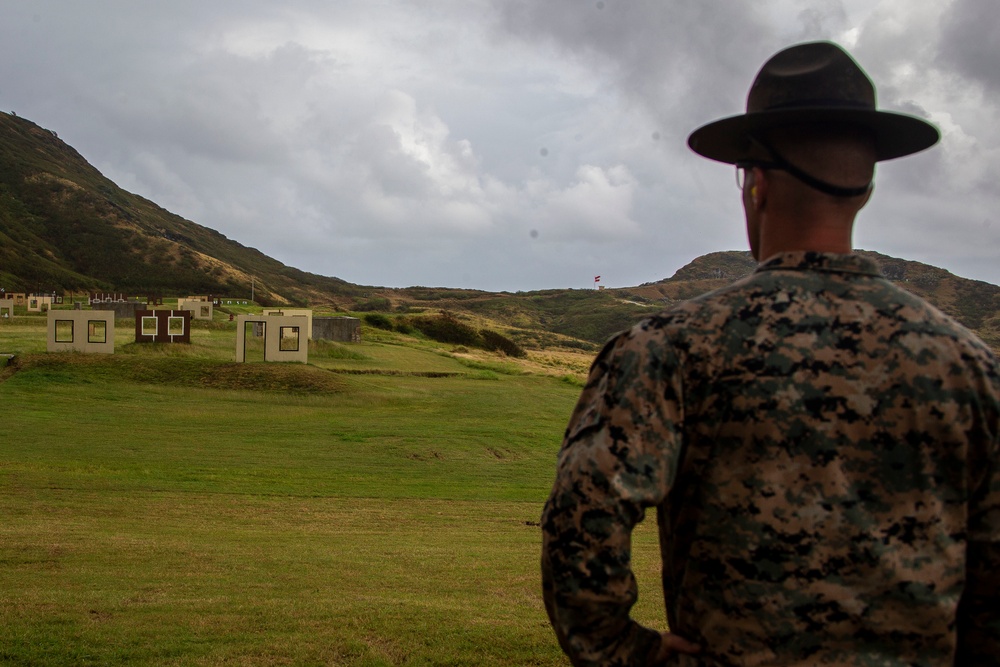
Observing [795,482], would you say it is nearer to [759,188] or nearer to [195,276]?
[759,188]

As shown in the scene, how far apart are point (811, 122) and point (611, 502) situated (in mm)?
1077

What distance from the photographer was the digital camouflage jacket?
2.02 m

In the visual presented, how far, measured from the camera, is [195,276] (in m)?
119

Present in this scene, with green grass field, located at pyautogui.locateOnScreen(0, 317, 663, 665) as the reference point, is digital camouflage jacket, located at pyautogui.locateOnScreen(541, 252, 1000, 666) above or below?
above

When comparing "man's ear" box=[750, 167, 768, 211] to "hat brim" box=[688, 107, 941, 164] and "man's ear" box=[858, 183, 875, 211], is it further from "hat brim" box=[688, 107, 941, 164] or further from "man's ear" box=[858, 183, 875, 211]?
"man's ear" box=[858, 183, 875, 211]

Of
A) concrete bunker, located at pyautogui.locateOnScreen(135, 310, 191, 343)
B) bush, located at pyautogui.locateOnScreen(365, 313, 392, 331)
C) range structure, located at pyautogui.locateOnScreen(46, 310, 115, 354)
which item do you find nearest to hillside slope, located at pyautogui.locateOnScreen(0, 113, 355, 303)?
bush, located at pyautogui.locateOnScreen(365, 313, 392, 331)

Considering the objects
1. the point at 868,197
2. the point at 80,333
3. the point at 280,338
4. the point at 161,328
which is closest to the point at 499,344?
the point at 280,338

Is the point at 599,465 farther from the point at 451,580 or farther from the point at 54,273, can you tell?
the point at 54,273

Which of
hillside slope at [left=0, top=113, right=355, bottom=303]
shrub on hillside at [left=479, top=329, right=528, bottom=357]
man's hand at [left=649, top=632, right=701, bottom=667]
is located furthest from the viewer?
hillside slope at [left=0, top=113, right=355, bottom=303]

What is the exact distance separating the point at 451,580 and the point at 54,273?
114196mm

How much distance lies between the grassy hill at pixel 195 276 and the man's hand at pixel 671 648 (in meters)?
74.3

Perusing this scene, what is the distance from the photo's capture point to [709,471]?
2127 millimetres

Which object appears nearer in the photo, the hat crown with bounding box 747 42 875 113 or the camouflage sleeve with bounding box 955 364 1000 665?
the camouflage sleeve with bounding box 955 364 1000 665

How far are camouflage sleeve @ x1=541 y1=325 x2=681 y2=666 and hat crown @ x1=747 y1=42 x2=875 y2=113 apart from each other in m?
0.73
